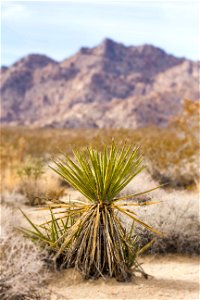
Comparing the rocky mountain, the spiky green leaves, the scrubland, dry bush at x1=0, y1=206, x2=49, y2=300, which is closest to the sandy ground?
the scrubland

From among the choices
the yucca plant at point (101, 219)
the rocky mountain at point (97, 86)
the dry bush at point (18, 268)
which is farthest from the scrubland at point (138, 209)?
the rocky mountain at point (97, 86)

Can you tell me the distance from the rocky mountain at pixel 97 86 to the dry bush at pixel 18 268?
79094 millimetres

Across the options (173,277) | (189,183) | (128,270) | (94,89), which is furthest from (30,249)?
(94,89)

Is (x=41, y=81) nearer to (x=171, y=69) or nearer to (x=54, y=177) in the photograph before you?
(x=171, y=69)

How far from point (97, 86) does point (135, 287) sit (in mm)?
114071

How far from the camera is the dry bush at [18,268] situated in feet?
18.6

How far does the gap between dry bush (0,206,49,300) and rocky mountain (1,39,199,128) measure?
7909 cm

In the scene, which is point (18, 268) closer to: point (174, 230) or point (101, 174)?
point (101, 174)

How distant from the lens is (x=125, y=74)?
144125 mm

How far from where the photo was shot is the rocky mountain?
9431 centimetres

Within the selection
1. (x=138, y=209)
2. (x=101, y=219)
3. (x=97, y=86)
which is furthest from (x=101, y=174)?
(x=97, y=86)

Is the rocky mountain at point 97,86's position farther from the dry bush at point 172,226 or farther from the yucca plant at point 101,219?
the yucca plant at point 101,219

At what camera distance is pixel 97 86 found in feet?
392

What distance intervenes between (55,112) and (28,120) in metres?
7.31
